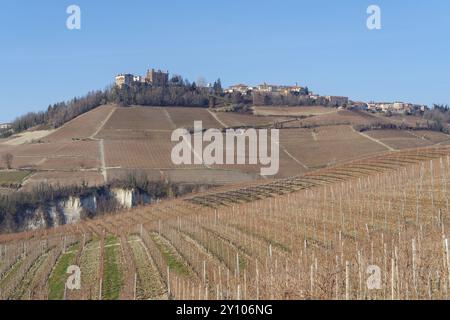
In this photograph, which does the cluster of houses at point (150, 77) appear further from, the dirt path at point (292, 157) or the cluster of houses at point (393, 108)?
the dirt path at point (292, 157)

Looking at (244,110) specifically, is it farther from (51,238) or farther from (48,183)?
(51,238)

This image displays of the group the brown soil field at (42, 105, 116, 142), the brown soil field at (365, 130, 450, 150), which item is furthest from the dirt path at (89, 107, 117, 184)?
the brown soil field at (365, 130, 450, 150)

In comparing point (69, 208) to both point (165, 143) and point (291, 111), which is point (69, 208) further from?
point (291, 111)

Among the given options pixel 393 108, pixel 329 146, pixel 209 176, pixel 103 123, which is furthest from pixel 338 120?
pixel 393 108

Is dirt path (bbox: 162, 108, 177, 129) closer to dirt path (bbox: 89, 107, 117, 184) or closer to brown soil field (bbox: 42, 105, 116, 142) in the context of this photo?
dirt path (bbox: 89, 107, 117, 184)

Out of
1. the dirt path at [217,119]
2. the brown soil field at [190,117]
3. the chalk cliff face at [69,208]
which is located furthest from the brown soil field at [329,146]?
the chalk cliff face at [69,208]
